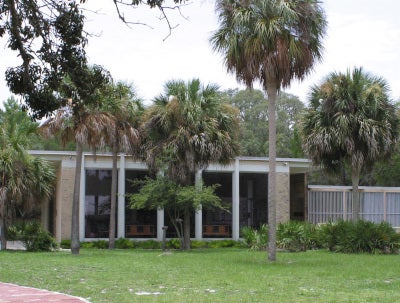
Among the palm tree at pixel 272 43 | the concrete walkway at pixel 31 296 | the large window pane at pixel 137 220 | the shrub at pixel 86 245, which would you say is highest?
the palm tree at pixel 272 43

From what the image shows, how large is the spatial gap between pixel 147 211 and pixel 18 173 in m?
6.95

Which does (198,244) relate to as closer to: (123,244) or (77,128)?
(123,244)

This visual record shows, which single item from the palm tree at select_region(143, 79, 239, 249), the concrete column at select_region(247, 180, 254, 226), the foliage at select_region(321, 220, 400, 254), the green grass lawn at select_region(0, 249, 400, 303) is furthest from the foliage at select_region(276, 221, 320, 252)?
the concrete column at select_region(247, 180, 254, 226)

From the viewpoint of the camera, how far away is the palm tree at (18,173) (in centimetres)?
2541

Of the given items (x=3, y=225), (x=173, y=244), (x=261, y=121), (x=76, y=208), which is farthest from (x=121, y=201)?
(x=261, y=121)

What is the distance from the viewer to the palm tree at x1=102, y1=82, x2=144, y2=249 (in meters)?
25.0

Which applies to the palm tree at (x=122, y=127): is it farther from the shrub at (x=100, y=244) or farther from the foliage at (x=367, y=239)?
the foliage at (x=367, y=239)

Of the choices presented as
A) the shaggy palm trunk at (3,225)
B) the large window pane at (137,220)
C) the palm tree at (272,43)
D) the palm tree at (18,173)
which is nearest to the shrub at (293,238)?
the palm tree at (272,43)

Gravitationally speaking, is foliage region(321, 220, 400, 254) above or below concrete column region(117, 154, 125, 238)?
below

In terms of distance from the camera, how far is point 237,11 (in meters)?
19.9

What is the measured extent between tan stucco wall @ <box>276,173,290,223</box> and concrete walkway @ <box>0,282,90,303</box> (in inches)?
762

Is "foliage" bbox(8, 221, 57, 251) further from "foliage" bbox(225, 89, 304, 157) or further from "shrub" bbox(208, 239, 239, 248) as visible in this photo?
"foliage" bbox(225, 89, 304, 157)

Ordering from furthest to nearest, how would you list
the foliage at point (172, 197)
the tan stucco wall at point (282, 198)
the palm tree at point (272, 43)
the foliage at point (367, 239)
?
the tan stucco wall at point (282, 198) < the foliage at point (172, 197) < the foliage at point (367, 239) < the palm tree at point (272, 43)

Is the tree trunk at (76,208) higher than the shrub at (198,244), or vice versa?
the tree trunk at (76,208)
